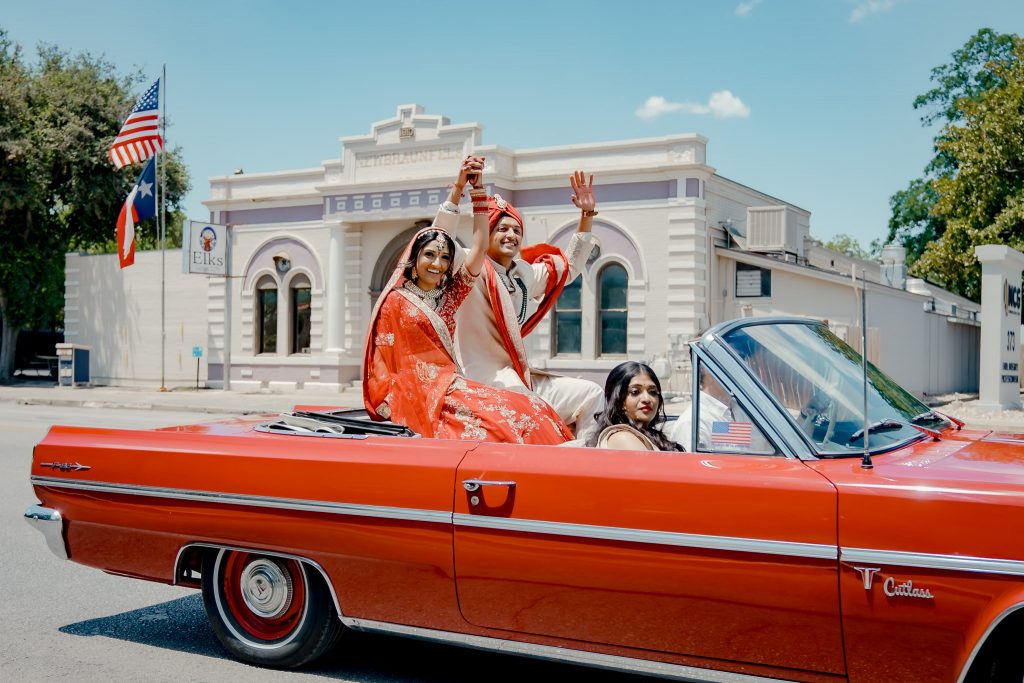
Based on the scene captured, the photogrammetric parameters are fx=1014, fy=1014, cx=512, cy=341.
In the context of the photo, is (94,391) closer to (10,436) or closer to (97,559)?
(10,436)

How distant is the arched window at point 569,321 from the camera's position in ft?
72.0

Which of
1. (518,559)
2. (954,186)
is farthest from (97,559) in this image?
(954,186)

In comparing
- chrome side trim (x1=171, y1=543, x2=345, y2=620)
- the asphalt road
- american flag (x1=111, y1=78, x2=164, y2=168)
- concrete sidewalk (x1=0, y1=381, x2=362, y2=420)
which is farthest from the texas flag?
chrome side trim (x1=171, y1=543, x2=345, y2=620)

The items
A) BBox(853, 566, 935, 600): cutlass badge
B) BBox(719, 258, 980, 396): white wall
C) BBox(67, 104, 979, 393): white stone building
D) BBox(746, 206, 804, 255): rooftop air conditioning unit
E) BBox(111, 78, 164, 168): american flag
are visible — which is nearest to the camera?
BBox(853, 566, 935, 600): cutlass badge

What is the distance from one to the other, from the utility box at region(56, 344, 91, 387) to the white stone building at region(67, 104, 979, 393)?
830 mm

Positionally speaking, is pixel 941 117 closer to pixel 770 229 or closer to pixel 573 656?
pixel 770 229

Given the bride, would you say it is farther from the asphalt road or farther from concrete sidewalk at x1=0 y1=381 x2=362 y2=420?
concrete sidewalk at x1=0 y1=381 x2=362 y2=420

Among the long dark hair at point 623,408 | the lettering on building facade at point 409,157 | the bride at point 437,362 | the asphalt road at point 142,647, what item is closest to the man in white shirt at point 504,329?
the bride at point 437,362

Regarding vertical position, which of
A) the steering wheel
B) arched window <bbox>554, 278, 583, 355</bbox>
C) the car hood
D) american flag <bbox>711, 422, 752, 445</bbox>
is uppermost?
arched window <bbox>554, 278, 583, 355</bbox>

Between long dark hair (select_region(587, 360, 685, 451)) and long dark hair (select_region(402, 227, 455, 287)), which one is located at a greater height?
long dark hair (select_region(402, 227, 455, 287))

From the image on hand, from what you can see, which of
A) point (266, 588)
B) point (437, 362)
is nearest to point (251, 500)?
point (266, 588)

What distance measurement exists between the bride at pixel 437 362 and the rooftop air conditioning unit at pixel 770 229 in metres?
17.7

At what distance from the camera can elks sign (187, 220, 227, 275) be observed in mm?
24250

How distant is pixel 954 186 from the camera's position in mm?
25828
